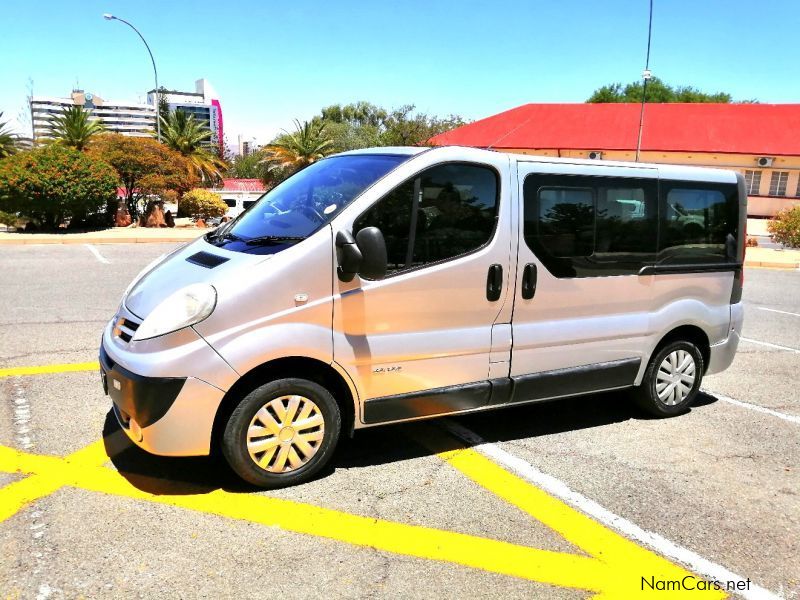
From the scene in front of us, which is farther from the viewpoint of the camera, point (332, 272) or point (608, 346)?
point (608, 346)

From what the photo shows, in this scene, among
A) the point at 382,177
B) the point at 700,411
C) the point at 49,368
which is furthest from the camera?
the point at 49,368

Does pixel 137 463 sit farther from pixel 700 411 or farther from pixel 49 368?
pixel 700 411

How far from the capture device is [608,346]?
4.59m

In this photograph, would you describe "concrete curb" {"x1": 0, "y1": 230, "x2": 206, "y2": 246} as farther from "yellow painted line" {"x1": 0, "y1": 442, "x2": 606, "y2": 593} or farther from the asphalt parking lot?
"yellow painted line" {"x1": 0, "y1": 442, "x2": 606, "y2": 593}

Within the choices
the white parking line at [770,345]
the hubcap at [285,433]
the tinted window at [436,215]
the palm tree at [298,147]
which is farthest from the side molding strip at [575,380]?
the palm tree at [298,147]

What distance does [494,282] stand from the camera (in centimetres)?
398

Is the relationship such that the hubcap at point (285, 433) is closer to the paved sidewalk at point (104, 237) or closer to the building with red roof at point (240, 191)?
the paved sidewalk at point (104, 237)

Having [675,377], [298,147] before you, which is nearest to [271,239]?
[675,377]

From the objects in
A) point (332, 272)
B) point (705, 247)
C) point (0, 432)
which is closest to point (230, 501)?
point (332, 272)

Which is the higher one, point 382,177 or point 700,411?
point 382,177

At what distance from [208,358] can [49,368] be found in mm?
3323

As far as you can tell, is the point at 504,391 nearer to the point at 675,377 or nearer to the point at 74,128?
the point at 675,377

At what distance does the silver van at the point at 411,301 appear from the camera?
11.0 feet

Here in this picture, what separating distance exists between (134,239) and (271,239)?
50.1 feet
